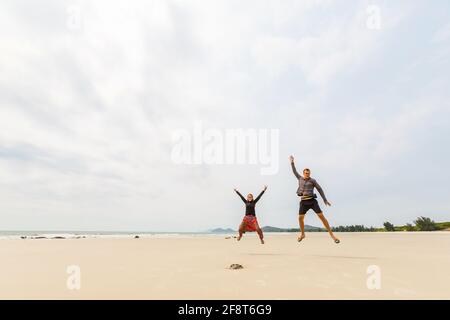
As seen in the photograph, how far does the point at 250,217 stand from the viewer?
13297 millimetres

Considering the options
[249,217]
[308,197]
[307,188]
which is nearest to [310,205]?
[308,197]

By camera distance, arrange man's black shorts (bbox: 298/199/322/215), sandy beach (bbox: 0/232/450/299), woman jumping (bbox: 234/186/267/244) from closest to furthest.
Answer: sandy beach (bbox: 0/232/450/299), man's black shorts (bbox: 298/199/322/215), woman jumping (bbox: 234/186/267/244)

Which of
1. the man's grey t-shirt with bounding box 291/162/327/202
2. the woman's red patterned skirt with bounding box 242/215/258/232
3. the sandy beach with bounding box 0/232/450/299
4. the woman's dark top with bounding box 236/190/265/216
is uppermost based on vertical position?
the man's grey t-shirt with bounding box 291/162/327/202

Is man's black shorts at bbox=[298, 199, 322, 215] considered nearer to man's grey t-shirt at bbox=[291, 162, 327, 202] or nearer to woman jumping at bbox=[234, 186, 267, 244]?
man's grey t-shirt at bbox=[291, 162, 327, 202]

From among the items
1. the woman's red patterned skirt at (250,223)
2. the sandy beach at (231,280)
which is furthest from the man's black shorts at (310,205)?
the sandy beach at (231,280)

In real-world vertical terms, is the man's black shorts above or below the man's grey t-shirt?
below

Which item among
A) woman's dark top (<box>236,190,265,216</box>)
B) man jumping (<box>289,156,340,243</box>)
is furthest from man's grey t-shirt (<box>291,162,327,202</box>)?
woman's dark top (<box>236,190,265,216</box>)

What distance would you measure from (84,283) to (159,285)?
1.50 m

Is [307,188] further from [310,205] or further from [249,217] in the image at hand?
[249,217]

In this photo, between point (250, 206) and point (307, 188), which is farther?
point (250, 206)

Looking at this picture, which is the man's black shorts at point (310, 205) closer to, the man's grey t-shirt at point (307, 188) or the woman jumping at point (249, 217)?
the man's grey t-shirt at point (307, 188)

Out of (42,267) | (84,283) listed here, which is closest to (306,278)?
(84,283)

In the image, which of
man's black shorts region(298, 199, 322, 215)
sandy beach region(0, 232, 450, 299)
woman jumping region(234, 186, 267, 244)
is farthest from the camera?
woman jumping region(234, 186, 267, 244)
